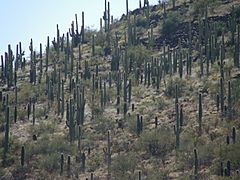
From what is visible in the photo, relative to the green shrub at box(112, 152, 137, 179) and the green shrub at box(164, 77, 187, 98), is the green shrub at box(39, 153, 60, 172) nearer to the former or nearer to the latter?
the green shrub at box(112, 152, 137, 179)

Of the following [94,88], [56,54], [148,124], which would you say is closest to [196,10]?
[56,54]

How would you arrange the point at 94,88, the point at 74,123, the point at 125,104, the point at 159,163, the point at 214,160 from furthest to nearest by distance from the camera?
the point at 94,88 < the point at 125,104 < the point at 74,123 < the point at 159,163 < the point at 214,160

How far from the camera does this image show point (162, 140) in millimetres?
26344

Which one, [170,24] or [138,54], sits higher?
[170,24]

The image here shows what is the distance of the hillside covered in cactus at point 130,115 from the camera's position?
24812 mm

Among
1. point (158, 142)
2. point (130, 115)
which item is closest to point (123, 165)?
point (158, 142)

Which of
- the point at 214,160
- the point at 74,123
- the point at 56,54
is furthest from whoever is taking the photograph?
the point at 56,54

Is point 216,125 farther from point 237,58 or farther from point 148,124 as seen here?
point 237,58

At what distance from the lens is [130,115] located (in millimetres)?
29984

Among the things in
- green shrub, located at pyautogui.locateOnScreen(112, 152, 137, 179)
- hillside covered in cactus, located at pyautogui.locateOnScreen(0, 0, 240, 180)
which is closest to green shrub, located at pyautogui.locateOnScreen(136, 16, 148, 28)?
hillside covered in cactus, located at pyautogui.locateOnScreen(0, 0, 240, 180)

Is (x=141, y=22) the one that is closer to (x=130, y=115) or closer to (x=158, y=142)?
(x=130, y=115)

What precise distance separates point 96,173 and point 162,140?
3.74 m

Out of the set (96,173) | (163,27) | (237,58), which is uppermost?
(163,27)

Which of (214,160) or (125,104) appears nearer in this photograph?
(214,160)
